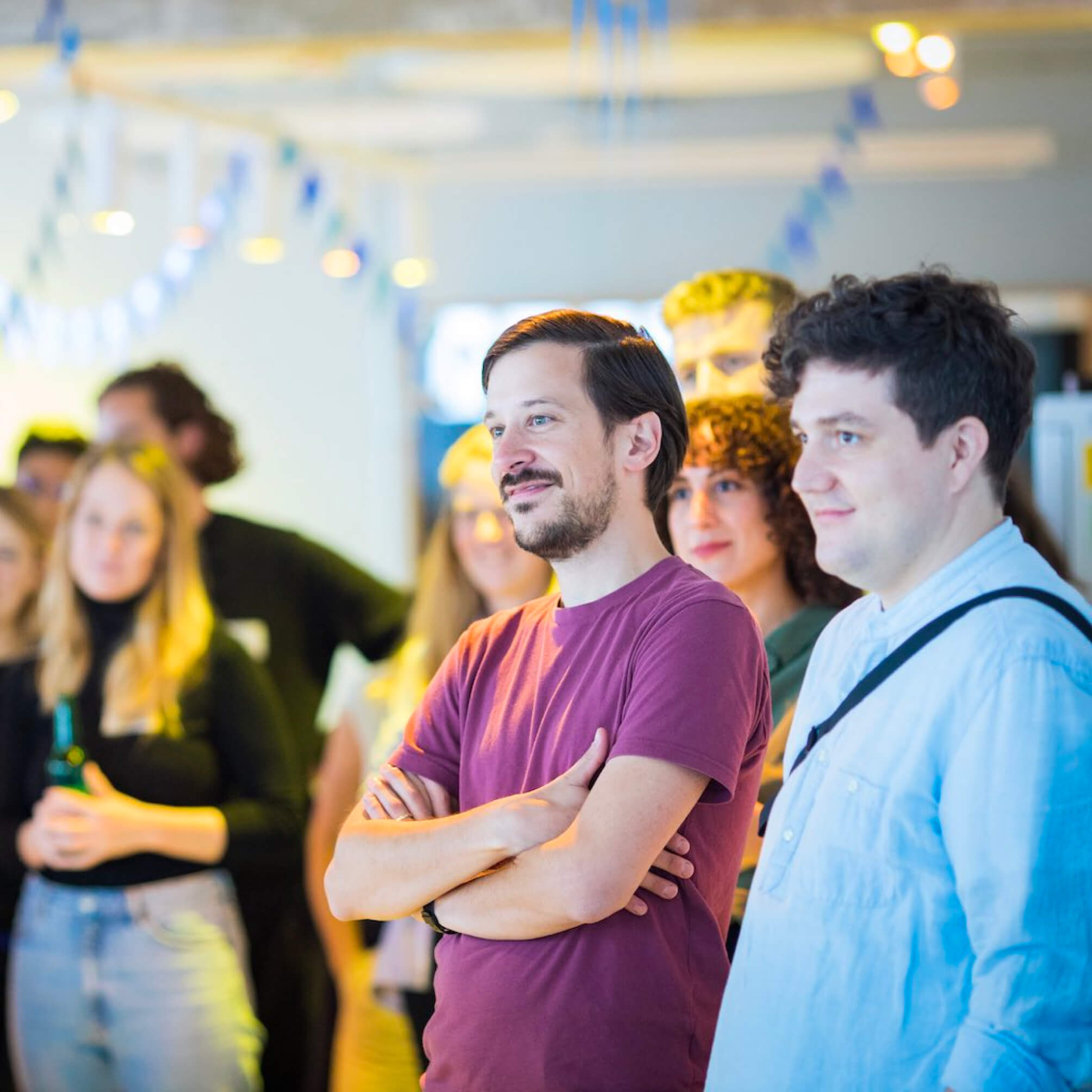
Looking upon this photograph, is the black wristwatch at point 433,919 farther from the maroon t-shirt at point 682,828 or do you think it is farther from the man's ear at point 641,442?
the man's ear at point 641,442

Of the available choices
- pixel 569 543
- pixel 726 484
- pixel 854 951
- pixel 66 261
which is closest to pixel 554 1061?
pixel 854 951

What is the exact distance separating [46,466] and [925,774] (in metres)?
3.02

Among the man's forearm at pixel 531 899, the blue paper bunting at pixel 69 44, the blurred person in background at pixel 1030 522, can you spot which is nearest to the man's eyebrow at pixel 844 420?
the man's forearm at pixel 531 899

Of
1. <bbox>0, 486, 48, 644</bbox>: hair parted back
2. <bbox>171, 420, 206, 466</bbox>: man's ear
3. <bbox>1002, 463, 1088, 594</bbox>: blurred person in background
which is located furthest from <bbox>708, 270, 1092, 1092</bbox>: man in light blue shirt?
<bbox>171, 420, 206, 466</bbox>: man's ear

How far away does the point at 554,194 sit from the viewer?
24.2ft

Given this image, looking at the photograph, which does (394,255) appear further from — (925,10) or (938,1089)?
(938,1089)

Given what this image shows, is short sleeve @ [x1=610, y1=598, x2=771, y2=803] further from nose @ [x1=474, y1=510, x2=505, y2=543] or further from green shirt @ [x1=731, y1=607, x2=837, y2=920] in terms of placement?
nose @ [x1=474, y1=510, x2=505, y2=543]

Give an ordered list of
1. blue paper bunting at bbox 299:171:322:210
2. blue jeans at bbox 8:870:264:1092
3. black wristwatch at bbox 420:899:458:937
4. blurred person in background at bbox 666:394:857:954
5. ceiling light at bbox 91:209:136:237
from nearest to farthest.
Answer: black wristwatch at bbox 420:899:458:937, blurred person in background at bbox 666:394:857:954, blue jeans at bbox 8:870:264:1092, ceiling light at bbox 91:209:136:237, blue paper bunting at bbox 299:171:322:210

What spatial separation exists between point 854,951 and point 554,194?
252 inches

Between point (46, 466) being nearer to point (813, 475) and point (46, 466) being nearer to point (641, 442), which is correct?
point (641, 442)

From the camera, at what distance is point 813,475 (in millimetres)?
1415

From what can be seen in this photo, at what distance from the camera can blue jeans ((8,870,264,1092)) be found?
2619mm

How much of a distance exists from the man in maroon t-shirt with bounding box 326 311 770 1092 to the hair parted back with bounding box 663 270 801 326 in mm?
654

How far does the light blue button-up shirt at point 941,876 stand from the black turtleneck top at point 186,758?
1518 mm
